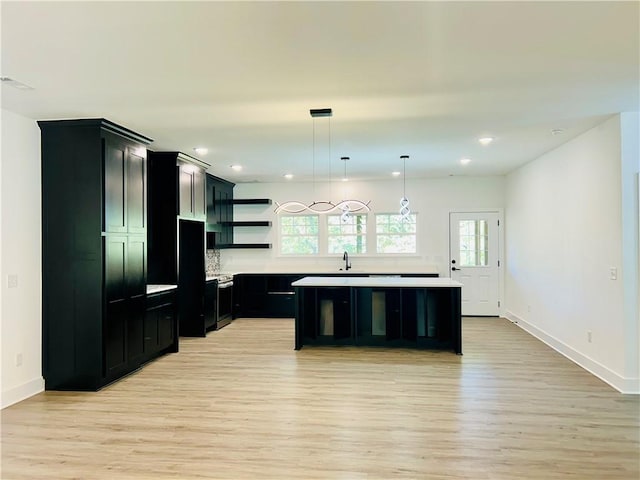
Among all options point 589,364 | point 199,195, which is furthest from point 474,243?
point 199,195

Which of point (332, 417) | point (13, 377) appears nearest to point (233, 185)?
point (13, 377)

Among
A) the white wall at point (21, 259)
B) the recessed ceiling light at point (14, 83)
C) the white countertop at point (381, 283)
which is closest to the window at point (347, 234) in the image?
the white countertop at point (381, 283)

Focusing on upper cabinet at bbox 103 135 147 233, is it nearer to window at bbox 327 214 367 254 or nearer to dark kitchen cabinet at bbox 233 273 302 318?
dark kitchen cabinet at bbox 233 273 302 318

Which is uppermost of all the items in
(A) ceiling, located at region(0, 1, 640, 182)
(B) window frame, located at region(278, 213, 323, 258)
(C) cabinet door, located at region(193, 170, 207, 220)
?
(A) ceiling, located at region(0, 1, 640, 182)

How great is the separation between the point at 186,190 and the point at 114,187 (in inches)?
69.5

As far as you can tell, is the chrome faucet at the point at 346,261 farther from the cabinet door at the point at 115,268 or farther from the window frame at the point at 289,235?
the cabinet door at the point at 115,268

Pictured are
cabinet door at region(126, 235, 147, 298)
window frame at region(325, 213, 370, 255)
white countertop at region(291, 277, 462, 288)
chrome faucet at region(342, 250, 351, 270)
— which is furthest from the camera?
window frame at region(325, 213, 370, 255)

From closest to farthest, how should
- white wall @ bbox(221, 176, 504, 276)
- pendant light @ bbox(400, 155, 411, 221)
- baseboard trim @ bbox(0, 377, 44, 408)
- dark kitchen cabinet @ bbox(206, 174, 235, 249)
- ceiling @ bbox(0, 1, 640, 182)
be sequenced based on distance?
ceiling @ bbox(0, 1, 640, 182) → baseboard trim @ bbox(0, 377, 44, 408) → pendant light @ bbox(400, 155, 411, 221) → dark kitchen cabinet @ bbox(206, 174, 235, 249) → white wall @ bbox(221, 176, 504, 276)

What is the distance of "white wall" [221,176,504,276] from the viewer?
802cm

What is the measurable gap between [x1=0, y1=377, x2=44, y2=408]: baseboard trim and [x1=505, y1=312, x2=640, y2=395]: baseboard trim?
5669 mm

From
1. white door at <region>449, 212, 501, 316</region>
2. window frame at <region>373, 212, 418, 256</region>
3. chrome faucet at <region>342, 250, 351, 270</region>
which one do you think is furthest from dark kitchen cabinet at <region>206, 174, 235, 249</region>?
white door at <region>449, 212, 501, 316</region>

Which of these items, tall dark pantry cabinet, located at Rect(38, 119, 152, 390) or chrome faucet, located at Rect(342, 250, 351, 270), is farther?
chrome faucet, located at Rect(342, 250, 351, 270)

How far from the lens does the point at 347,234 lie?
844cm

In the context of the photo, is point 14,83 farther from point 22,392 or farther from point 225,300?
point 225,300
